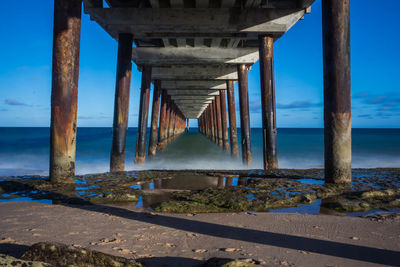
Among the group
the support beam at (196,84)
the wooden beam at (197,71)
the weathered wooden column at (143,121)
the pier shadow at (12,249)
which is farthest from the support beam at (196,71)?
the pier shadow at (12,249)

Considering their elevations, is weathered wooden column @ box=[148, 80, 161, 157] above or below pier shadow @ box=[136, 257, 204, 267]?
above

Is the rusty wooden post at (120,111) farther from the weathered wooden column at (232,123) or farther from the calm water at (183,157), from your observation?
the weathered wooden column at (232,123)

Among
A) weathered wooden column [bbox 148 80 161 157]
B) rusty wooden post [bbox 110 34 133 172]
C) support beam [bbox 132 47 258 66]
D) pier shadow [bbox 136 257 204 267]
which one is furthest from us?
weathered wooden column [bbox 148 80 161 157]

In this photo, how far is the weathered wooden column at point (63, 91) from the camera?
12.9 ft

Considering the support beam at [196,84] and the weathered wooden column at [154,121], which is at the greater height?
the support beam at [196,84]

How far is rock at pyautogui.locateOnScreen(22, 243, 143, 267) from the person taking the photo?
48.8 inches

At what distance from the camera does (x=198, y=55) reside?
8.40m

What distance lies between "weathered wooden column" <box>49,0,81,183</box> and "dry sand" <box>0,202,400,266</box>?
4.42 feet

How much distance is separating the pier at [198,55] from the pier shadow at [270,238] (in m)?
2.17

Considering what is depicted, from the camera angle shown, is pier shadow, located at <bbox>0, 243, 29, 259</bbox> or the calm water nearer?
pier shadow, located at <bbox>0, 243, 29, 259</bbox>

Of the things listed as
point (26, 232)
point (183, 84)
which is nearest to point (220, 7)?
point (26, 232)

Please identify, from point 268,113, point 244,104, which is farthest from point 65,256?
point 244,104

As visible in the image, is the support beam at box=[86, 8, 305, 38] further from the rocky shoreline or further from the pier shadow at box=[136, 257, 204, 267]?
the pier shadow at box=[136, 257, 204, 267]

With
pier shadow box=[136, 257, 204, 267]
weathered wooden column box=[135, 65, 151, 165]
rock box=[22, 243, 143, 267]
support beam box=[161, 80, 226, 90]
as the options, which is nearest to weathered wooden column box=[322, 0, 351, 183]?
pier shadow box=[136, 257, 204, 267]
